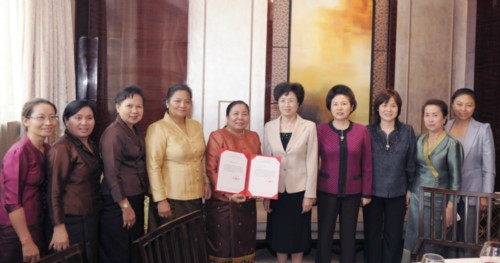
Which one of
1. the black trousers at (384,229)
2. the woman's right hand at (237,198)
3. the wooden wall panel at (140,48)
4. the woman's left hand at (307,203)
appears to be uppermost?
the wooden wall panel at (140,48)

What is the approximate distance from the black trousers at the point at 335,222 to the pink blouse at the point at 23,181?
1.99 metres

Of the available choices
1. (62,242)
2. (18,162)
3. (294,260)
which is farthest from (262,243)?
(18,162)

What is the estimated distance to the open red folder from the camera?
3281 millimetres

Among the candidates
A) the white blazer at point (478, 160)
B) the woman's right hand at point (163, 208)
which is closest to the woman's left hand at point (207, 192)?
the woman's right hand at point (163, 208)

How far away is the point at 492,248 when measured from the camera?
1.76 meters

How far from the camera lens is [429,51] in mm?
5020

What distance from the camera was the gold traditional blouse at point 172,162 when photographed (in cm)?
312

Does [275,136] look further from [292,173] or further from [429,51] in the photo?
[429,51]

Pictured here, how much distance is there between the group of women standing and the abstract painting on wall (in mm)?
1284

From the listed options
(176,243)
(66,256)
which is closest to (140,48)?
(176,243)

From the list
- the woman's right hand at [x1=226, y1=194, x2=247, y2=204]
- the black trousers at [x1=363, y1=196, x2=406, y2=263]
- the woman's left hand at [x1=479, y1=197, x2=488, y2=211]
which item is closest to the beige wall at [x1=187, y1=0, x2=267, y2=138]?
the woman's right hand at [x1=226, y1=194, x2=247, y2=204]

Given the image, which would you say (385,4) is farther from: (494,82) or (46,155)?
(46,155)

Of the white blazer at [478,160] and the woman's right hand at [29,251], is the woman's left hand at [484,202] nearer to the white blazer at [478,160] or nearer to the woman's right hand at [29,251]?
the white blazer at [478,160]

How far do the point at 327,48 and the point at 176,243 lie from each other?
11.3 feet
